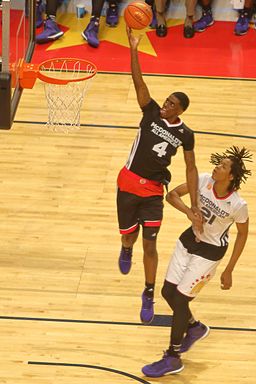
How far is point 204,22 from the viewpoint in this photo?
594 inches

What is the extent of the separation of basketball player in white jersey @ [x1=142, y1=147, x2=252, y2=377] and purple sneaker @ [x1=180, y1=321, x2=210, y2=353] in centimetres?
21

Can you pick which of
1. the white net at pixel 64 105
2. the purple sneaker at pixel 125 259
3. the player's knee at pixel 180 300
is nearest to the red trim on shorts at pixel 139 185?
the purple sneaker at pixel 125 259

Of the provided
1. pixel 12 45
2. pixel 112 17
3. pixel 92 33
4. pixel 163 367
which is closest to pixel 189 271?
pixel 163 367

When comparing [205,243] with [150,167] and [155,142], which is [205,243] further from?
[155,142]

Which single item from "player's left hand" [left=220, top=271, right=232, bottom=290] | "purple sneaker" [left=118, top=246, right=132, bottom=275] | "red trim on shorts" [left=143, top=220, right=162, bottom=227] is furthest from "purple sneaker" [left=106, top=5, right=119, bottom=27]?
"player's left hand" [left=220, top=271, right=232, bottom=290]

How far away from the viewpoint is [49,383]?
8.44 m

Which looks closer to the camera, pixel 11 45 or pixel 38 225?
pixel 11 45

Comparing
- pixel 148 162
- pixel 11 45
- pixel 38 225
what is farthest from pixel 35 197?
pixel 148 162

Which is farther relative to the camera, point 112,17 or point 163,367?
point 112,17

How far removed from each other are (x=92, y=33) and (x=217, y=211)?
22.9 feet

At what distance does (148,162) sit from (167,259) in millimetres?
1964

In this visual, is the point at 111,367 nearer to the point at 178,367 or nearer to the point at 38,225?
the point at 178,367

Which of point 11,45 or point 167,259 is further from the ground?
point 11,45

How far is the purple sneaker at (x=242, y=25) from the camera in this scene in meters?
15.0
